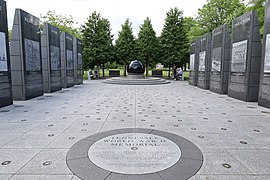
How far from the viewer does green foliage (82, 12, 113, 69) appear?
28716mm

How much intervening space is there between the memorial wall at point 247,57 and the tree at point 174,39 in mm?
15777

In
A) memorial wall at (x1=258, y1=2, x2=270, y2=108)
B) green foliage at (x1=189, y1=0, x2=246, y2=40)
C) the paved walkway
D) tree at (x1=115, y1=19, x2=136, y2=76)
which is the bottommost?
the paved walkway

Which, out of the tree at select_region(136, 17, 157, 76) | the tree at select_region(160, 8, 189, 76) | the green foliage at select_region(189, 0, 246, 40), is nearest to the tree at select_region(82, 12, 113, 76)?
the tree at select_region(136, 17, 157, 76)

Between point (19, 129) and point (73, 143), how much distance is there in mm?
2185

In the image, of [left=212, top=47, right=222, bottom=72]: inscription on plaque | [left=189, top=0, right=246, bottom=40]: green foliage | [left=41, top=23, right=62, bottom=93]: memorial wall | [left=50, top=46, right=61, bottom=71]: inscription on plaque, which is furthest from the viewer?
[left=189, top=0, right=246, bottom=40]: green foliage

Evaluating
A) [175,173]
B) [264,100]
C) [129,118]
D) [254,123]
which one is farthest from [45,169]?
[264,100]

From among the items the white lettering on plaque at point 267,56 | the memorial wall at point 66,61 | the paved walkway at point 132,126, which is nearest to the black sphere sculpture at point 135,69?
Answer: the memorial wall at point 66,61

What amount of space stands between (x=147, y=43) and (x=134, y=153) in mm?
28338

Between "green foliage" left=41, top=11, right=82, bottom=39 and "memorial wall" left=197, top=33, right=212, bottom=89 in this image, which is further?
"green foliage" left=41, top=11, right=82, bottom=39

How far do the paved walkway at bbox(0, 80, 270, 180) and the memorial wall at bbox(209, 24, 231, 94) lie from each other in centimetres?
522

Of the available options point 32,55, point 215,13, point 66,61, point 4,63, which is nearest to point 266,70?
point 4,63

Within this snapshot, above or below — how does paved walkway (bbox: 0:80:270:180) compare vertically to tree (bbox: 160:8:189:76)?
below

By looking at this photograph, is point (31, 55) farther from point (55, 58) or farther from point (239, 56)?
point (239, 56)

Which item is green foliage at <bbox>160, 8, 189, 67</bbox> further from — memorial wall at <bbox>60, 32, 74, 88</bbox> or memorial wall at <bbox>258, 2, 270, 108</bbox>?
memorial wall at <bbox>258, 2, 270, 108</bbox>
